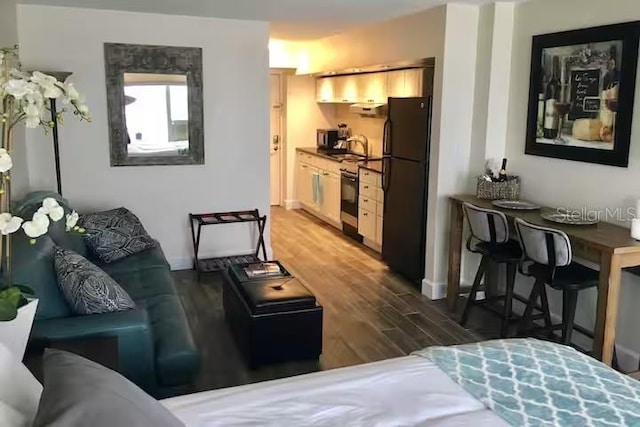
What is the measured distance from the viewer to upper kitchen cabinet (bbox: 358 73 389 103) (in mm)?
5809

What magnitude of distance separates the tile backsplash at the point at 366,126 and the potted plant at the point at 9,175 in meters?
5.30

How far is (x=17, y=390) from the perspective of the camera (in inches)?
56.1

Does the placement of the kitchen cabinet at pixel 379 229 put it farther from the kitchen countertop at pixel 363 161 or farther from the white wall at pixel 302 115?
the white wall at pixel 302 115

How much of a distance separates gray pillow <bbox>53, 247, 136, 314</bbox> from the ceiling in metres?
2.52

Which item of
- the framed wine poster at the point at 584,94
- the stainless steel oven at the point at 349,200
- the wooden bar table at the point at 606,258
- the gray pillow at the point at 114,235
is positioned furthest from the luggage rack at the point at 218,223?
the wooden bar table at the point at 606,258

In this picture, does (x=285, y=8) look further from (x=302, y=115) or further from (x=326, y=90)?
(x=302, y=115)

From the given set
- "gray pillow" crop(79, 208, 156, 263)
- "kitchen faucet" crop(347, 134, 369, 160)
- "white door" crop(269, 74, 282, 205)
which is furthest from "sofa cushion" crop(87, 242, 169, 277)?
"white door" crop(269, 74, 282, 205)

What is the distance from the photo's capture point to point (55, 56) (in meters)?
4.72

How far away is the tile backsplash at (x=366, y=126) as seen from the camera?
688cm

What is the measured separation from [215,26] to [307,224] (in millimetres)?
3109

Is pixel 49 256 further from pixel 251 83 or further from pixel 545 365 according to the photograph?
pixel 251 83

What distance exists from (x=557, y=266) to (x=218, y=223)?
3.03m

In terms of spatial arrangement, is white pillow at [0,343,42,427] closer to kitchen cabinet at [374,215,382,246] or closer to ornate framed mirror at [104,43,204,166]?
ornate framed mirror at [104,43,204,166]

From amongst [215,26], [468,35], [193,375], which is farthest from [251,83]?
[193,375]
